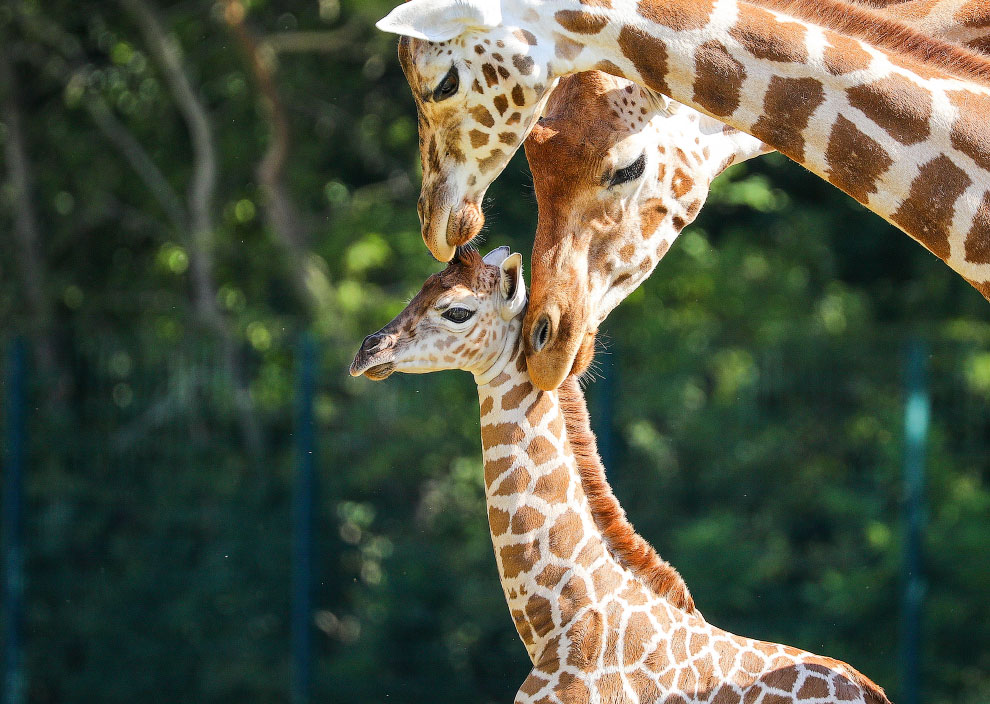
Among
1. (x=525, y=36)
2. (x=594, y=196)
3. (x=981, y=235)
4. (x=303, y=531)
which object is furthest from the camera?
(x=303, y=531)

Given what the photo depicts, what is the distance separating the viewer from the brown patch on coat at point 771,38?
202cm

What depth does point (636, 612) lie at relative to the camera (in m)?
2.56

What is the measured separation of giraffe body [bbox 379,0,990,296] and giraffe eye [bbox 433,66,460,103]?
0.05m

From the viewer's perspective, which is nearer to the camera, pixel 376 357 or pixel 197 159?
pixel 376 357

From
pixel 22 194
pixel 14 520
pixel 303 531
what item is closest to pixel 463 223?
pixel 303 531

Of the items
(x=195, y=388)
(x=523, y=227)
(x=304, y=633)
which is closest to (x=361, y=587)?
(x=304, y=633)

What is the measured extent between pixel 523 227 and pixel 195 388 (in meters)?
2.60

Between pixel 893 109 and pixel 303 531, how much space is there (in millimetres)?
5258

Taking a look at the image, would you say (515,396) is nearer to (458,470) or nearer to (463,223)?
(463,223)

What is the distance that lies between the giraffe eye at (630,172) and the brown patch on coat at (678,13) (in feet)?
1.30

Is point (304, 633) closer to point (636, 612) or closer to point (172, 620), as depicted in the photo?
point (172, 620)

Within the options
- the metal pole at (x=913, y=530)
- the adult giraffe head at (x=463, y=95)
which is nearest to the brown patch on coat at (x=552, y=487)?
the adult giraffe head at (x=463, y=95)

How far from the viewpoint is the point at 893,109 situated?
79.2 inches

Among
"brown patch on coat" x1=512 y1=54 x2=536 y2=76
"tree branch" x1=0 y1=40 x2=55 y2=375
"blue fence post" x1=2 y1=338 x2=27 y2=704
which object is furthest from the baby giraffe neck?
"tree branch" x1=0 y1=40 x2=55 y2=375
